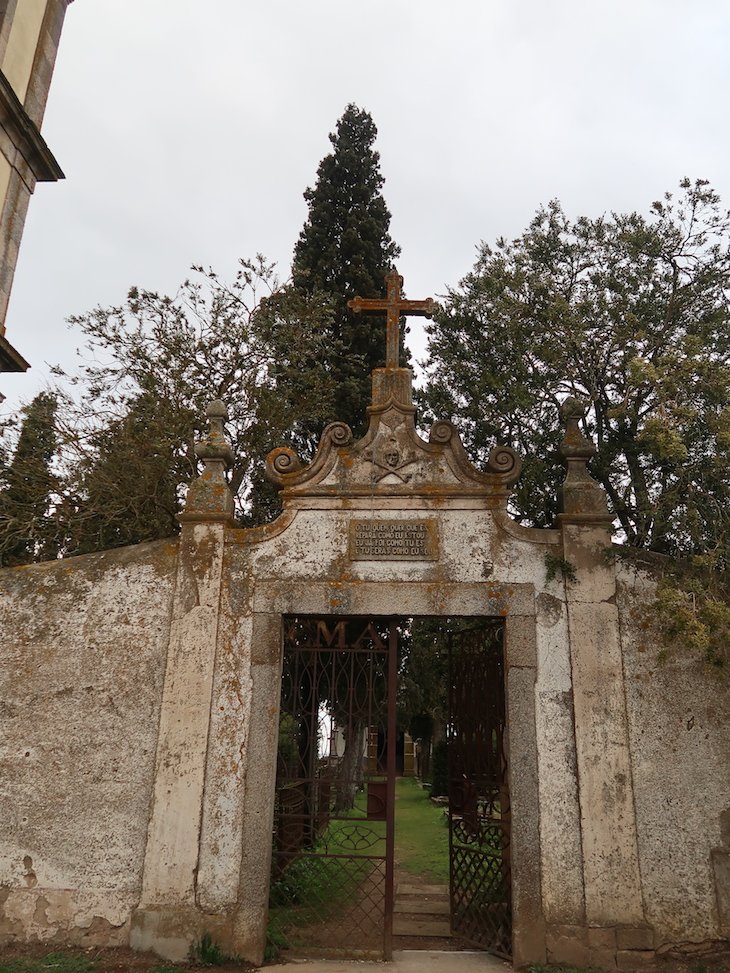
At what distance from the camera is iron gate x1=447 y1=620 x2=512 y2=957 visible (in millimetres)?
5977

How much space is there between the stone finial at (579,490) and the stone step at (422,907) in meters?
4.59

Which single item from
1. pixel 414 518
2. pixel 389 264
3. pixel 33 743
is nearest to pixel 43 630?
pixel 33 743

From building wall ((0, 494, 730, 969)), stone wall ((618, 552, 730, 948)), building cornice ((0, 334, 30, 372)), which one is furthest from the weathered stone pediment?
building cornice ((0, 334, 30, 372))

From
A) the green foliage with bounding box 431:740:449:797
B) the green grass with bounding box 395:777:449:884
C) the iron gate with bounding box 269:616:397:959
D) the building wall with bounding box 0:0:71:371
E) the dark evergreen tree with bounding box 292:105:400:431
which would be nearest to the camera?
the iron gate with bounding box 269:616:397:959

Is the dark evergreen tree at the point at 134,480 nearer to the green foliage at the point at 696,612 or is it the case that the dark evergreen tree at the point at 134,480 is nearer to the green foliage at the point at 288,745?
the green foliage at the point at 288,745

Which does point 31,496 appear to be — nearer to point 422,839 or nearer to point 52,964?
point 52,964

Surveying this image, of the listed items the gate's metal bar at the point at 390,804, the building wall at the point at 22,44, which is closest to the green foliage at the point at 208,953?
the gate's metal bar at the point at 390,804

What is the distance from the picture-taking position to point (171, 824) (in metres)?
5.71

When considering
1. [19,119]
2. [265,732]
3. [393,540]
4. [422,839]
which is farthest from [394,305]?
[422,839]

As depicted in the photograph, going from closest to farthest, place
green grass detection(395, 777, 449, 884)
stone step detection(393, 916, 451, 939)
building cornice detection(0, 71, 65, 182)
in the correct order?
stone step detection(393, 916, 451, 939) → building cornice detection(0, 71, 65, 182) → green grass detection(395, 777, 449, 884)

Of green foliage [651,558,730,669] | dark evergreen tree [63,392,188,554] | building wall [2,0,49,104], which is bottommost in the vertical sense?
green foliage [651,558,730,669]

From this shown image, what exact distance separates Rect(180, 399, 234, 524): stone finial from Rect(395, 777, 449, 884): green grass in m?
6.46

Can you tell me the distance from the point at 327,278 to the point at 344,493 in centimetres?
747

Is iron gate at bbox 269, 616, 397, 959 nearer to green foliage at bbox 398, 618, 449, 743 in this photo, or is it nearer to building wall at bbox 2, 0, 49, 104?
green foliage at bbox 398, 618, 449, 743
